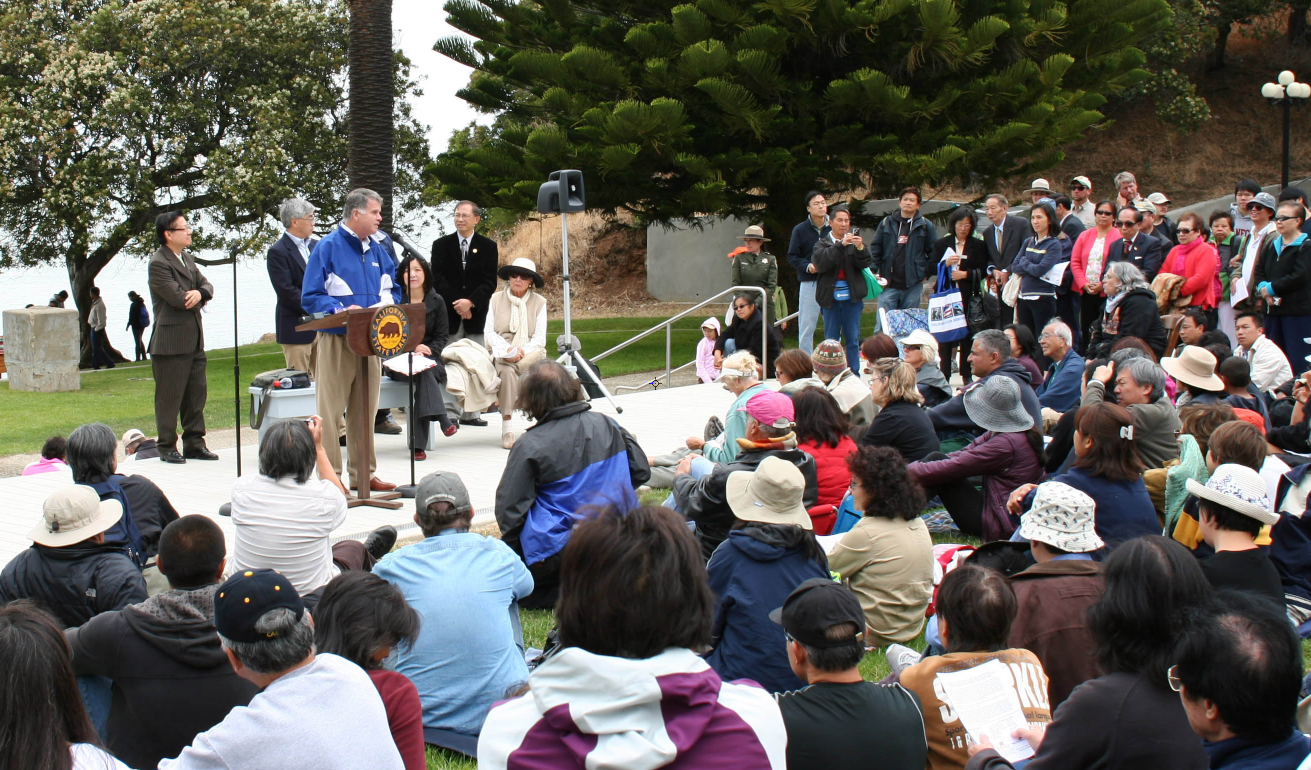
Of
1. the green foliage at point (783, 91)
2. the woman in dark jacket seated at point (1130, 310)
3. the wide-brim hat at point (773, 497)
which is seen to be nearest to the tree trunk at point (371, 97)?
the green foliage at point (783, 91)

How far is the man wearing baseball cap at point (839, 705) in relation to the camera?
9.62ft

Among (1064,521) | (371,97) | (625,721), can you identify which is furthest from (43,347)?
(625,721)

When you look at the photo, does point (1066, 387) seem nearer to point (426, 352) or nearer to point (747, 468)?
point (747, 468)

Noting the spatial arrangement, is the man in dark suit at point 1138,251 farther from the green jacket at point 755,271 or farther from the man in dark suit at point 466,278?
the man in dark suit at point 466,278

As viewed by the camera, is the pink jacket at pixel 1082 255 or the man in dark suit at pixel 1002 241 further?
the man in dark suit at pixel 1002 241

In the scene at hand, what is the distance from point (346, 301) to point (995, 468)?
4.30 metres

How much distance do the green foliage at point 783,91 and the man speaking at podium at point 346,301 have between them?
29.5ft

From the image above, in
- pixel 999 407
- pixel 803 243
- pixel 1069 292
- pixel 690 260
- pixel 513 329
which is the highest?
pixel 690 260

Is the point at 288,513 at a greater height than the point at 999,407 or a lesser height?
lesser

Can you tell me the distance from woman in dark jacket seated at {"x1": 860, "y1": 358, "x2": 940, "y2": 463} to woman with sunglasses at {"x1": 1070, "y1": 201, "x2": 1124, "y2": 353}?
14.9 feet

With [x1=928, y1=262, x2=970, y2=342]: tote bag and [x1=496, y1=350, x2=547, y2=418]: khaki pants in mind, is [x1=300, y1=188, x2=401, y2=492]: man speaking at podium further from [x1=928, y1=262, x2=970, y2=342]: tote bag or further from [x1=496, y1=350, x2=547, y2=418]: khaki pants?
[x1=928, y1=262, x2=970, y2=342]: tote bag

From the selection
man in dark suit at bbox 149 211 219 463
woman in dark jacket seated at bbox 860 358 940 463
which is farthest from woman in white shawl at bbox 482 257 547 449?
woman in dark jacket seated at bbox 860 358 940 463

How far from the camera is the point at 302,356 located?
895 cm

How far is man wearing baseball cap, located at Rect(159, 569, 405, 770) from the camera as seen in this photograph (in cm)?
262
